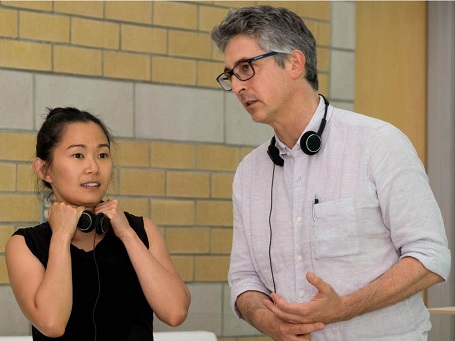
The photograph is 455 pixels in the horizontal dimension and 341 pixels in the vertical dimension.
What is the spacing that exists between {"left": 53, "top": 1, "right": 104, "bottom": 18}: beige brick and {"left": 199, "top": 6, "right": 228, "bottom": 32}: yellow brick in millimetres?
498

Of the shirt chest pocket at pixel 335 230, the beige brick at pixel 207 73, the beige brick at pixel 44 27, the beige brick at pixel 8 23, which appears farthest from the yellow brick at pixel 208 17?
the shirt chest pocket at pixel 335 230

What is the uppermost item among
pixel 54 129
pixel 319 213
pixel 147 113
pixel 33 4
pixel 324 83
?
pixel 33 4

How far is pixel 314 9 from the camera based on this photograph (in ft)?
14.7

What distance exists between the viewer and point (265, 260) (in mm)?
2502

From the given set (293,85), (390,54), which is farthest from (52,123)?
(390,54)

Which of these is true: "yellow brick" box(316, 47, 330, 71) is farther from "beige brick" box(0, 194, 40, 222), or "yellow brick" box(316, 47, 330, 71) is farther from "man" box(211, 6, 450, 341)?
"man" box(211, 6, 450, 341)

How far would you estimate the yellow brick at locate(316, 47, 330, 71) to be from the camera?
449cm

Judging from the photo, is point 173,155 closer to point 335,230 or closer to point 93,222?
point 93,222

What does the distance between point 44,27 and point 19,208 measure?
0.77 meters

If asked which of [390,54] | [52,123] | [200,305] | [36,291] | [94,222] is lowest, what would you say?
[200,305]

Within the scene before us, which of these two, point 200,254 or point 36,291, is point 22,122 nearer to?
point 200,254

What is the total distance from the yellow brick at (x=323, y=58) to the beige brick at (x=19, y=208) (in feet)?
5.31

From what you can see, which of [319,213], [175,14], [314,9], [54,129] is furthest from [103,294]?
[314,9]

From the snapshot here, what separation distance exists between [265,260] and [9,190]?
5.12 ft
